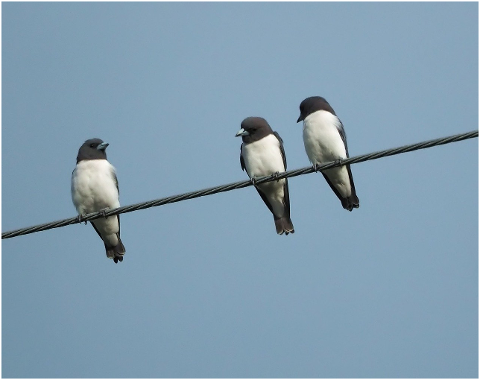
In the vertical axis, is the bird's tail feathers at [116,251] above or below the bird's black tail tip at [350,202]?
below

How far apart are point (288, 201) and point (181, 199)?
3853 millimetres

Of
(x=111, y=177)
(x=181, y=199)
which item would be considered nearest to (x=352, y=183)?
(x=111, y=177)

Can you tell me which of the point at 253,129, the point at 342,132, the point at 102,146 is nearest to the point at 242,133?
the point at 253,129

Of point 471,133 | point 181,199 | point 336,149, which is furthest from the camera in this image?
point 336,149

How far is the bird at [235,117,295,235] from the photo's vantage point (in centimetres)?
1259

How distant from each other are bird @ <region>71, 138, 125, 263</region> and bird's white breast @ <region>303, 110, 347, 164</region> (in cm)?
265

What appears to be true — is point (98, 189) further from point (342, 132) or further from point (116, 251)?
point (342, 132)

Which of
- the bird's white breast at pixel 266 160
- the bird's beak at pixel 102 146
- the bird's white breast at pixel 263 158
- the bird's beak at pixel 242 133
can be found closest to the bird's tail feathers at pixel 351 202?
the bird's white breast at pixel 266 160

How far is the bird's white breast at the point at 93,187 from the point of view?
500 inches

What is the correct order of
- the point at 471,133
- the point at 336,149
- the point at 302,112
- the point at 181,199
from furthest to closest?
1. the point at 302,112
2. the point at 336,149
3. the point at 181,199
4. the point at 471,133

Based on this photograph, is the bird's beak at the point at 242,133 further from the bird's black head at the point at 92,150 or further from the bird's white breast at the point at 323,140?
the bird's black head at the point at 92,150

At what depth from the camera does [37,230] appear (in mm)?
9594

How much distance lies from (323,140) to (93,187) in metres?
3.05

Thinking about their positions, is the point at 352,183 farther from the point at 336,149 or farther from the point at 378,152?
the point at 378,152
